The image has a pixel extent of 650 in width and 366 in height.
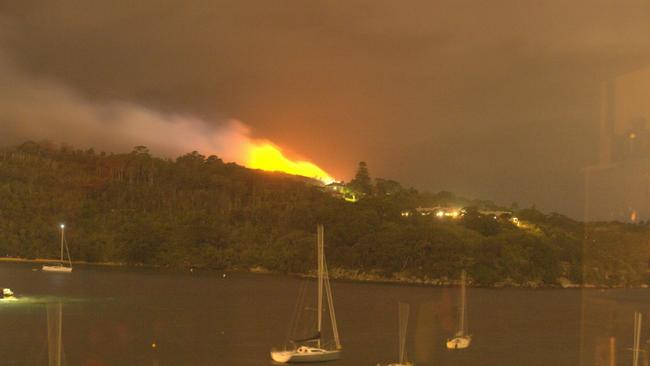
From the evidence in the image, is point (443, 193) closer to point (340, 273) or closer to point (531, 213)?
point (531, 213)

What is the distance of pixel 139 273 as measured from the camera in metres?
71.9

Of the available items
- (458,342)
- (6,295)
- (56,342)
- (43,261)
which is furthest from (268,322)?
(43,261)

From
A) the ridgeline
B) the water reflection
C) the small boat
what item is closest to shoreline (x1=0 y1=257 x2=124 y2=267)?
the ridgeline

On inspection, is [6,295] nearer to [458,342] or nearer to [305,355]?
[305,355]

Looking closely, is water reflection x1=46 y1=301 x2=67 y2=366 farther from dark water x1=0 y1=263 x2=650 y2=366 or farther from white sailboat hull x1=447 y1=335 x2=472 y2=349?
white sailboat hull x1=447 y1=335 x2=472 y2=349

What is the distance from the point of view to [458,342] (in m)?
29.0

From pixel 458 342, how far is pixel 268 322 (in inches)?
388

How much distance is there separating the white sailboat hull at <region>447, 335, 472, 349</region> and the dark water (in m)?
0.34

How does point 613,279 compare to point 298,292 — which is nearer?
point 298,292

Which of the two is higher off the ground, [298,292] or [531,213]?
[531,213]

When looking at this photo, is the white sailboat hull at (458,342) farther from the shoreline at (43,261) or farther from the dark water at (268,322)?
the shoreline at (43,261)

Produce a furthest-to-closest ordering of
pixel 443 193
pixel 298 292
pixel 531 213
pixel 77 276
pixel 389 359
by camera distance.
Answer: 1. pixel 443 193
2. pixel 531 213
3. pixel 77 276
4. pixel 298 292
5. pixel 389 359

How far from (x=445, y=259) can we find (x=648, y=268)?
66.8 feet

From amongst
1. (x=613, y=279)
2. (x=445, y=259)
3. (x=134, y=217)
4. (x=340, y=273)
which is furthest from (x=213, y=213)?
(x=613, y=279)
